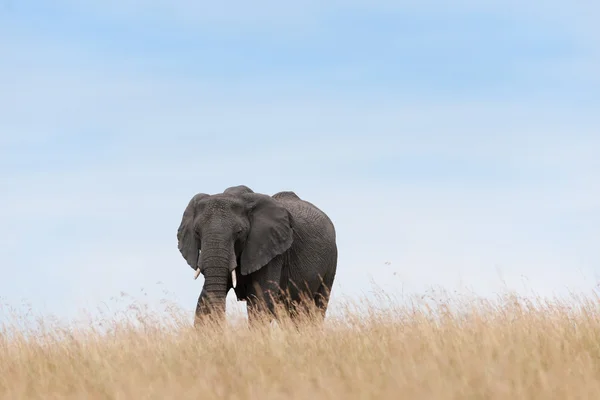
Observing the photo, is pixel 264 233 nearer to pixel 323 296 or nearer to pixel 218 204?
pixel 218 204

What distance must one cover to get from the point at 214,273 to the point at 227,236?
68 centimetres

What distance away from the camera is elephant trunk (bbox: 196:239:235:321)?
1472 centimetres

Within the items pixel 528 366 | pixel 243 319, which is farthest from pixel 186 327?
pixel 528 366

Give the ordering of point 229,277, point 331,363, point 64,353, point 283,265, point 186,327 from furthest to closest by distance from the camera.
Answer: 1. point 283,265
2. point 229,277
3. point 186,327
4. point 64,353
5. point 331,363

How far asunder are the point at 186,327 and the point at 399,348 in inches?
192

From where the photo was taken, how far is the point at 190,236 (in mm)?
15617

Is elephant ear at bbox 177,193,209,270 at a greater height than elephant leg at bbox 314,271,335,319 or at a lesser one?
greater

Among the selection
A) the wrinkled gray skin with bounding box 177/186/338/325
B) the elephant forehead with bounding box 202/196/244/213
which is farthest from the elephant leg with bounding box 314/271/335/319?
the elephant forehead with bounding box 202/196/244/213

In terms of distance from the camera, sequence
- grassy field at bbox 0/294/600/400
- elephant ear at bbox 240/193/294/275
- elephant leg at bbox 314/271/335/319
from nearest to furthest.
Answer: grassy field at bbox 0/294/600/400, elephant ear at bbox 240/193/294/275, elephant leg at bbox 314/271/335/319

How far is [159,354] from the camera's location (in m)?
10.4

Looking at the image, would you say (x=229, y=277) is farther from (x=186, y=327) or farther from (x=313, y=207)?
(x=313, y=207)

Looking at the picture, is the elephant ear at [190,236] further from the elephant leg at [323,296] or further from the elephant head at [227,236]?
the elephant leg at [323,296]

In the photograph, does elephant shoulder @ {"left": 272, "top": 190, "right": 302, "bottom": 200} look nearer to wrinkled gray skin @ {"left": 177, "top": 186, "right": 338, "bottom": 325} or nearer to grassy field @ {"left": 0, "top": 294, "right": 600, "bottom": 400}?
wrinkled gray skin @ {"left": 177, "top": 186, "right": 338, "bottom": 325}

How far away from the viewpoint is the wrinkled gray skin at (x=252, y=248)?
48.5 ft
